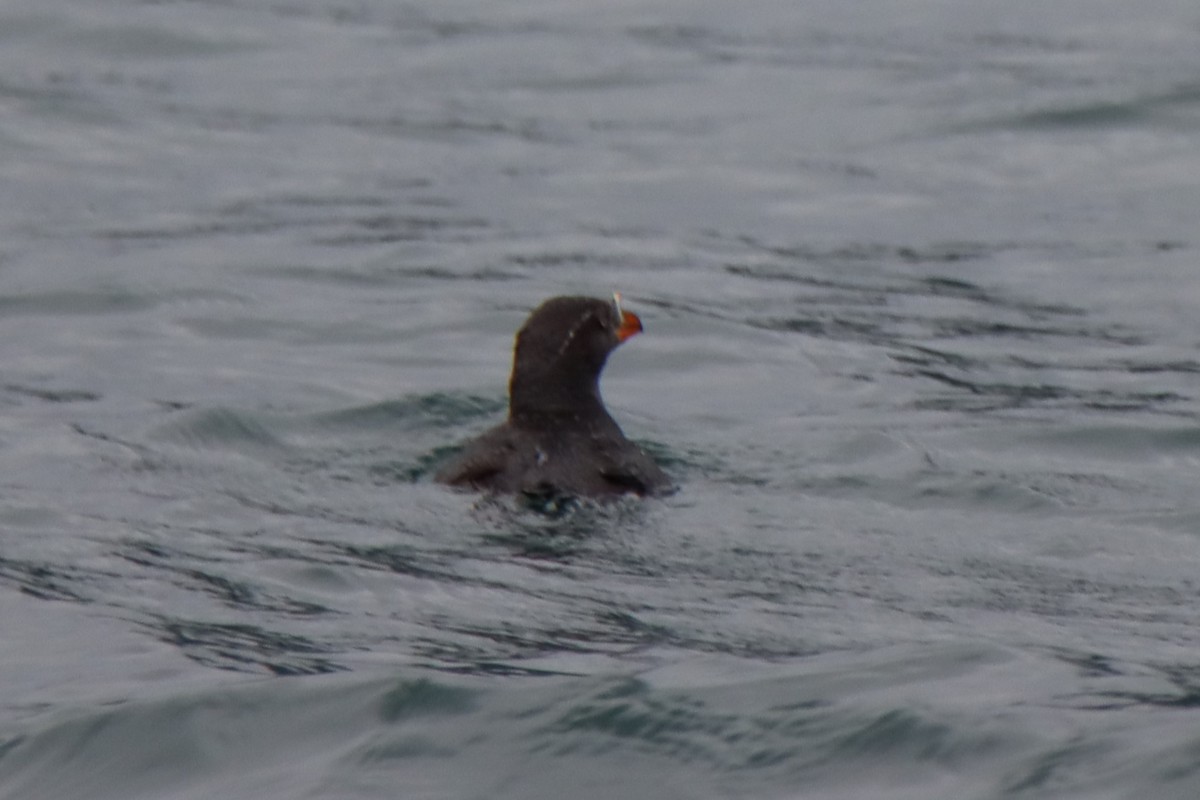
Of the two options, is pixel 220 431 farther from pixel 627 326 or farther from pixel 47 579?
pixel 47 579

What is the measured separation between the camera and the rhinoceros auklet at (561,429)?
8.61 m

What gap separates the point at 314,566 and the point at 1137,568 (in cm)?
277

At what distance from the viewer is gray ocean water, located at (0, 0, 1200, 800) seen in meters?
6.08

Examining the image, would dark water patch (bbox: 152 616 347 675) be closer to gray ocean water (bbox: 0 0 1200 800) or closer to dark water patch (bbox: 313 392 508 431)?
gray ocean water (bbox: 0 0 1200 800)

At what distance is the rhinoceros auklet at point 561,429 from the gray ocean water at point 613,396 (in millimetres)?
221

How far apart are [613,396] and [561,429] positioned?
268 cm

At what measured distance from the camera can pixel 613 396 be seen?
1170cm

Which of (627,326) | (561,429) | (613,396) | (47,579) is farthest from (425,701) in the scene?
(613,396)

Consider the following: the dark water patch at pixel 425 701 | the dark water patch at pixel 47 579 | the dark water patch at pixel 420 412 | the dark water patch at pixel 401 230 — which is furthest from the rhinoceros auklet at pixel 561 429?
the dark water patch at pixel 401 230

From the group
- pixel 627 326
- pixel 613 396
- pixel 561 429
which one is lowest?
pixel 613 396

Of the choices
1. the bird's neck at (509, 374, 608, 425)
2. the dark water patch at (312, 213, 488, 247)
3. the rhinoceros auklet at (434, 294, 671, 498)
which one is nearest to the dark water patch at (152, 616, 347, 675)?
the rhinoceros auklet at (434, 294, 671, 498)

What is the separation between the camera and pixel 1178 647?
22.3ft

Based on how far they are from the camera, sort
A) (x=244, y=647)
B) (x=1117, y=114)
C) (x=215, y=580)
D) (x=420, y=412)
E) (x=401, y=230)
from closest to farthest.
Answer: (x=244, y=647) < (x=215, y=580) < (x=420, y=412) < (x=401, y=230) < (x=1117, y=114)

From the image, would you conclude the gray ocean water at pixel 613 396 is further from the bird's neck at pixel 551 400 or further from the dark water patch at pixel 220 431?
the bird's neck at pixel 551 400
